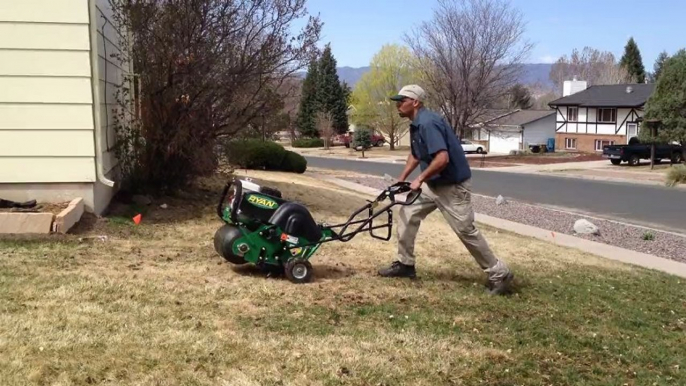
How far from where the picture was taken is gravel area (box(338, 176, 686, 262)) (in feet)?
36.9

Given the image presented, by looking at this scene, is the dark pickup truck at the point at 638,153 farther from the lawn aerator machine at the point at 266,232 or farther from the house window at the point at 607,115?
the lawn aerator machine at the point at 266,232

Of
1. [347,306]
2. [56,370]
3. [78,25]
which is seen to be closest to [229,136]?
[78,25]

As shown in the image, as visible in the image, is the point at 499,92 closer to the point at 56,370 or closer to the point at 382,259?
the point at 382,259

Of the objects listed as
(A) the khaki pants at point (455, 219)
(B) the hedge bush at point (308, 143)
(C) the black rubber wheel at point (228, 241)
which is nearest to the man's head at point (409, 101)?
(A) the khaki pants at point (455, 219)

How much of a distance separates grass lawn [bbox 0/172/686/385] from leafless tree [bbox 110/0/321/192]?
2330mm

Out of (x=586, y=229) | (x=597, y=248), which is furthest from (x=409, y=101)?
(x=586, y=229)

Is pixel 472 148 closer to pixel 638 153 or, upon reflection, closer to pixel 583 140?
pixel 583 140

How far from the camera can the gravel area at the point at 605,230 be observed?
11.3 m

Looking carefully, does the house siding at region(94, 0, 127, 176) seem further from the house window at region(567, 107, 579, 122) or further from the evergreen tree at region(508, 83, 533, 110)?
the evergreen tree at region(508, 83, 533, 110)

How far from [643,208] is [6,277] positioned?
17080 millimetres

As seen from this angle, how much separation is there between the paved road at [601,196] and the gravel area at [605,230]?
1.54m

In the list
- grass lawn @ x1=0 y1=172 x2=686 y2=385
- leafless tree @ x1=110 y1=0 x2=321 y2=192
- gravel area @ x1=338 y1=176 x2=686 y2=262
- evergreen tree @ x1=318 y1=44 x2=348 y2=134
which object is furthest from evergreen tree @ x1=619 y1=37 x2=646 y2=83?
grass lawn @ x1=0 y1=172 x2=686 y2=385

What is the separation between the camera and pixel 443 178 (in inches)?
225

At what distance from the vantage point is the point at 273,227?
561 cm
